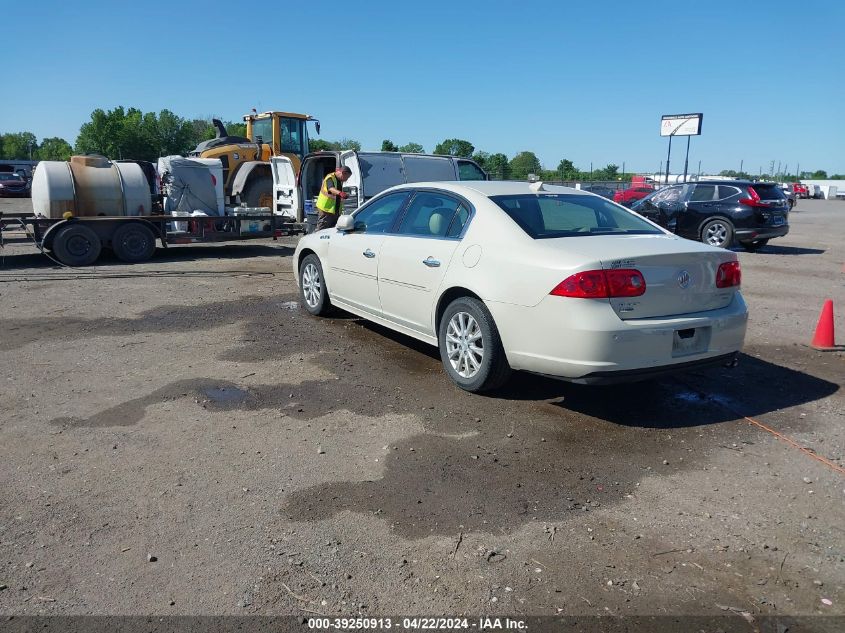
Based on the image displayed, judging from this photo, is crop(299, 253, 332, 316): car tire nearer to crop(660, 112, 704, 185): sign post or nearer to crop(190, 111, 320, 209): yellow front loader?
crop(190, 111, 320, 209): yellow front loader

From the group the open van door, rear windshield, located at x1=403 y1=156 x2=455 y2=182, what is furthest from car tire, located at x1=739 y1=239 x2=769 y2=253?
the open van door

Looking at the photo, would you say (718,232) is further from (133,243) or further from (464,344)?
(133,243)

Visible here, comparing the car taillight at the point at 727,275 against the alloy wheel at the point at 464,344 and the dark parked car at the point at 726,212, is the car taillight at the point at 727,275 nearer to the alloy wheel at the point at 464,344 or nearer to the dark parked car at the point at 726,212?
the alloy wheel at the point at 464,344

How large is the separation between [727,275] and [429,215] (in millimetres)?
2517

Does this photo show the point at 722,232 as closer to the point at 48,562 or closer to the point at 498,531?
the point at 498,531

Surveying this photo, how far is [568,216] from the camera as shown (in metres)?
5.41

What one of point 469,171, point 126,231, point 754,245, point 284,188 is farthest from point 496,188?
point 754,245

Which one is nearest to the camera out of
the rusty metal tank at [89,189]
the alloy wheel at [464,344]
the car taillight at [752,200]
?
Answer: the alloy wheel at [464,344]

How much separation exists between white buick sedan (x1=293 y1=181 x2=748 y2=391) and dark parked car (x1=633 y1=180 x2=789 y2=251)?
10355mm

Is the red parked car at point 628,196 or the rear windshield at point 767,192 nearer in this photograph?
the rear windshield at point 767,192

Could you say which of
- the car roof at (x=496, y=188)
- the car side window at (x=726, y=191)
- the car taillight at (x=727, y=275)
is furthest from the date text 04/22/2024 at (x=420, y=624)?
the car side window at (x=726, y=191)

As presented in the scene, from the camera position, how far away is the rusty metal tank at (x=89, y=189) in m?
12.4

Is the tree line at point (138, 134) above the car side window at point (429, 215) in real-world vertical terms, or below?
above

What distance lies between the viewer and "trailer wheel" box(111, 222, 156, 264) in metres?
13.0
